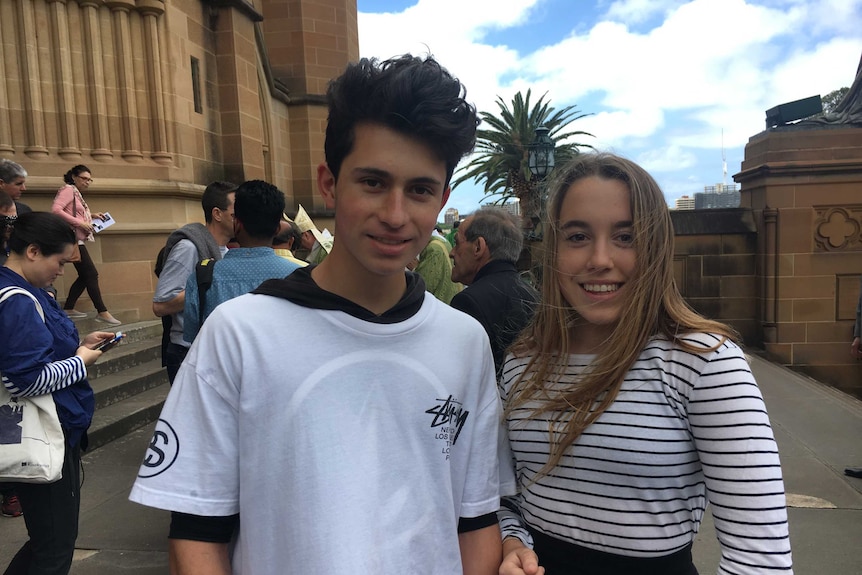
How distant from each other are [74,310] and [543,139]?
7477 millimetres

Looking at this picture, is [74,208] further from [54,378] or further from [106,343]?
[54,378]

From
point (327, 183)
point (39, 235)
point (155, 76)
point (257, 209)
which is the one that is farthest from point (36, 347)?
point (155, 76)

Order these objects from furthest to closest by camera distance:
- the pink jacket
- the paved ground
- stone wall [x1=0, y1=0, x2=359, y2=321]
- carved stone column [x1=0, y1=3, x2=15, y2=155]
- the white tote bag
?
1. stone wall [x1=0, y1=0, x2=359, y2=321]
2. carved stone column [x1=0, y1=3, x2=15, y2=155]
3. the pink jacket
4. the paved ground
5. the white tote bag

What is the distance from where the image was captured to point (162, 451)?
3.58 ft

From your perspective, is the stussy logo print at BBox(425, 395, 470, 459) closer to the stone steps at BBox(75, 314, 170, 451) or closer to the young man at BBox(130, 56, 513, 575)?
the young man at BBox(130, 56, 513, 575)

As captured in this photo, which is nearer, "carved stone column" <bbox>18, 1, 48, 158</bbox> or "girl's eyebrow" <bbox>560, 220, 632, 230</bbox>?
"girl's eyebrow" <bbox>560, 220, 632, 230</bbox>

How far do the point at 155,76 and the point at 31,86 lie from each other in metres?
1.34

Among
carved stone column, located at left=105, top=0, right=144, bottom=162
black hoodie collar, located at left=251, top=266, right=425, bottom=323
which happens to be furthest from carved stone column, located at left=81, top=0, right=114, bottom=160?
black hoodie collar, located at left=251, top=266, right=425, bottom=323

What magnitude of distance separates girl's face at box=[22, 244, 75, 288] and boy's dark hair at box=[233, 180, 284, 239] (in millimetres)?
824

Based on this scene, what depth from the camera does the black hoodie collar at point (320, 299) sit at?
117 cm

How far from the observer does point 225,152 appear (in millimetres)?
8914

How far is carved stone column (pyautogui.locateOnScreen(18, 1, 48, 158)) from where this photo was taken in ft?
21.3

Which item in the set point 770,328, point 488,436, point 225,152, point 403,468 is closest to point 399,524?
point 403,468

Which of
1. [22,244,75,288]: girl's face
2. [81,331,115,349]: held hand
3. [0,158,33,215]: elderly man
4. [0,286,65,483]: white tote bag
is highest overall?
[0,158,33,215]: elderly man
